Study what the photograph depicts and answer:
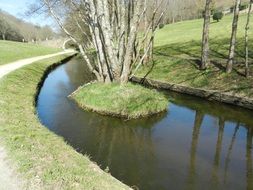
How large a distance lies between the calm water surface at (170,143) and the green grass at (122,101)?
0.52m

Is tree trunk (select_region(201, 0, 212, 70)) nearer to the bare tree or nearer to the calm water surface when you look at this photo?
the calm water surface

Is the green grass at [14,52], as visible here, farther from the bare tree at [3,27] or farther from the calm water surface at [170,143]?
the bare tree at [3,27]

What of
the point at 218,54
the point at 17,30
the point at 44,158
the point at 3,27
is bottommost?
the point at 17,30

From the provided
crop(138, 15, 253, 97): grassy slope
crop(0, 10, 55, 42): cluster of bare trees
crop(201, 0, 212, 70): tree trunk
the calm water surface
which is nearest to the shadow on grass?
crop(138, 15, 253, 97): grassy slope

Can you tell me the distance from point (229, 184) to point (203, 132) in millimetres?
4816

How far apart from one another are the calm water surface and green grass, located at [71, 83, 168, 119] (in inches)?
20.7

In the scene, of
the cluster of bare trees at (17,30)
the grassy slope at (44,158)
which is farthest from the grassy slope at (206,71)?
the cluster of bare trees at (17,30)

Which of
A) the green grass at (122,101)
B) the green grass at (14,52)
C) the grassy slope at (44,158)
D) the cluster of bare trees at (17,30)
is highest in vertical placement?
the grassy slope at (44,158)

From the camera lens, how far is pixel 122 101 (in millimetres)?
16781

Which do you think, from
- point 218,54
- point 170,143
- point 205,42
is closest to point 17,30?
point 218,54

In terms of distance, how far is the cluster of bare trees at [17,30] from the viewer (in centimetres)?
9484

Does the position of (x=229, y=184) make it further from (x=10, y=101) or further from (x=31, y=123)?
(x=10, y=101)

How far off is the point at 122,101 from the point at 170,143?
4.71 meters

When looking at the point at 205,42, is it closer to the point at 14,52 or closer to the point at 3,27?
the point at 14,52
